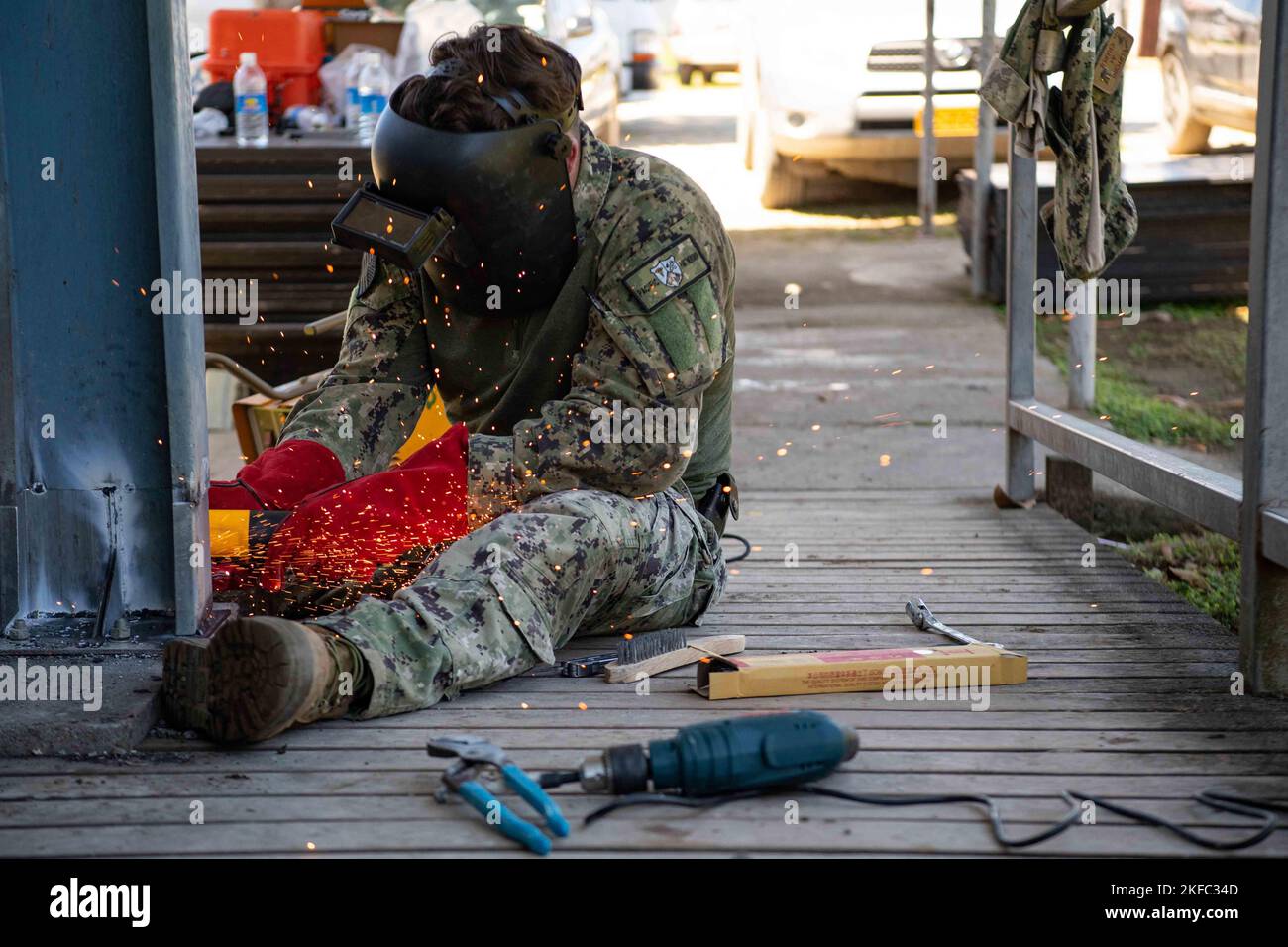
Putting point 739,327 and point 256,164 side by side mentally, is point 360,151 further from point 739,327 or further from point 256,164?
point 739,327

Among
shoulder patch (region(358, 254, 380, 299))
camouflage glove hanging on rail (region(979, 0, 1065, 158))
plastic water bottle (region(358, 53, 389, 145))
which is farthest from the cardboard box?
plastic water bottle (region(358, 53, 389, 145))

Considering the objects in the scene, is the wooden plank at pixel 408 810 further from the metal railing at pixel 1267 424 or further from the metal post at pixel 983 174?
the metal post at pixel 983 174

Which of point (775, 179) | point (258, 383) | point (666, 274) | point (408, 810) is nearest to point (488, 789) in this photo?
point (408, 810)

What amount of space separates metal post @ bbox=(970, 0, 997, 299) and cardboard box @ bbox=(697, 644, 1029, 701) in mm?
5640

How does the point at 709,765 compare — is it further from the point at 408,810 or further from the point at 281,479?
the point at 281,479

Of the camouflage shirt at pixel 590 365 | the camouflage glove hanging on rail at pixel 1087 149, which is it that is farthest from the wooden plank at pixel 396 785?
the camouflage glove hanging on rail at pixel 1087 149

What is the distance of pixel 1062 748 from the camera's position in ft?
7.87

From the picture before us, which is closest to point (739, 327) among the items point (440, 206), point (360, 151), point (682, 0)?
point (360, 151)

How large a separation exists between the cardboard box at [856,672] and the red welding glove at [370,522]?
2.08 ft

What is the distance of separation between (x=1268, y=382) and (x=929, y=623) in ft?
2.79

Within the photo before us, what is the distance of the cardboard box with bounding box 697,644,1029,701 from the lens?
104 inches

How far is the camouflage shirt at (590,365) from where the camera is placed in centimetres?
286

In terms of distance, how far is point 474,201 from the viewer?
2.84 meters
